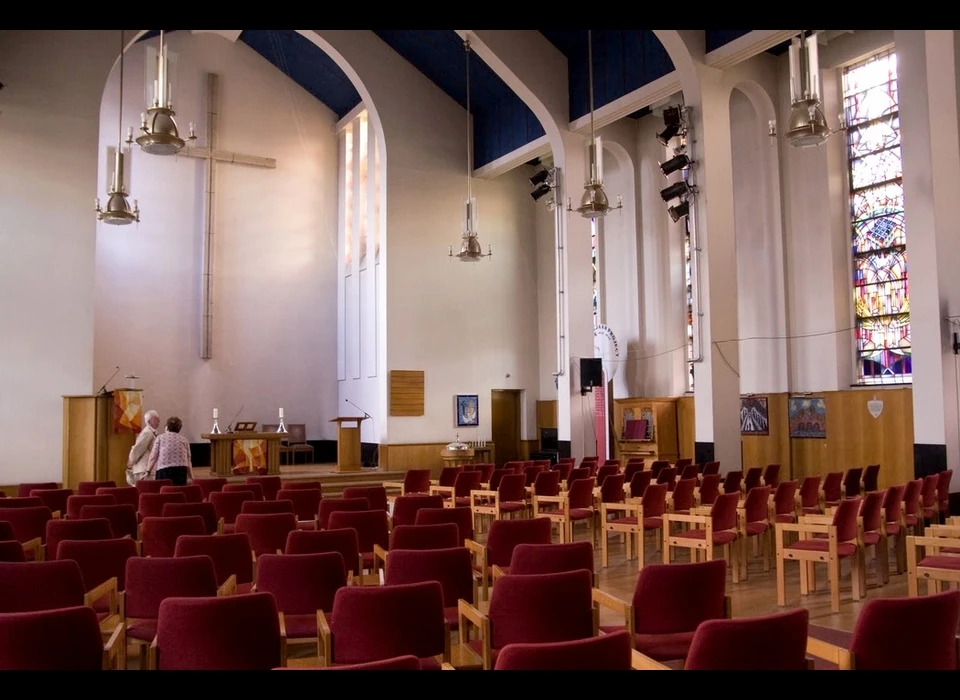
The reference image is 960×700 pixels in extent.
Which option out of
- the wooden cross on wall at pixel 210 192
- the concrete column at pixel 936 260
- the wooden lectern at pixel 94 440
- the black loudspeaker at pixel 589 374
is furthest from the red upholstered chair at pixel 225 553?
the wooden cross on wall at pixel 210 192

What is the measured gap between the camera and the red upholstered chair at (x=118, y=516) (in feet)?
20.9

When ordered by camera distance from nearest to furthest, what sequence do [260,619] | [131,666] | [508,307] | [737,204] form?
1. [260,619]
2. [131,666]
3. [737,204]
4. [508,307]

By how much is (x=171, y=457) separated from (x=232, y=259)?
9.90 meters

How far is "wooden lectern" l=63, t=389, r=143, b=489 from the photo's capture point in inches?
478

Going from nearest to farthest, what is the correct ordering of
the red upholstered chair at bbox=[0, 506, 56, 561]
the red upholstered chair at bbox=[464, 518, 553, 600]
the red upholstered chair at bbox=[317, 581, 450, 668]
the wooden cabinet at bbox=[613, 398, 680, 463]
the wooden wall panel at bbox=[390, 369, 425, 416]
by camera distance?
1. the red upholstered chair at bbox=[317, 581, 450, 668]
2. the red upholstered chair at bbox=[464, 518, 553, 600]
3. the red upholstered chair at bbox=[0, 506, 56, 561]
4. the wooden cabinet at bbox=[613, 398, 680, 463]
5. the wooden wall panel at bbox=[390, 369, 425, 416]

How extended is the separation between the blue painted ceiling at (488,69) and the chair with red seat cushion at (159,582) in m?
10.9

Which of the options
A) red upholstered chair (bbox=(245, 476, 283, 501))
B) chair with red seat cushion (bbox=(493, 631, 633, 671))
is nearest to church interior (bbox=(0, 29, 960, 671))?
chair with red seat cushion (bbox=(493, 631, 633, 671))

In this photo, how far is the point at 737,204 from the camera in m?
15.9

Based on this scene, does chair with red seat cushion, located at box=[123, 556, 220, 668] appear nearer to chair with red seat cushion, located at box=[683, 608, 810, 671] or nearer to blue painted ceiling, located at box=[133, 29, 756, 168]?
chair with red seat cushion, located at box=[683, 608, 810, 671]

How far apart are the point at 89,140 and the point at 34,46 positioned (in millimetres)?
1648

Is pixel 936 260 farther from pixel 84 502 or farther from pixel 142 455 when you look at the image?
pixel 142 455

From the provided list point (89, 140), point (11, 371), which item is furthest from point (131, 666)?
point (89, 140)

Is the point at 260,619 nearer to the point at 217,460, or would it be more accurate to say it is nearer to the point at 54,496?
the point at 54,496

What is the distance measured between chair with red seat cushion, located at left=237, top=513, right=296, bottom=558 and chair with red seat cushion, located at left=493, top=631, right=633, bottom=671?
12.4 ft
